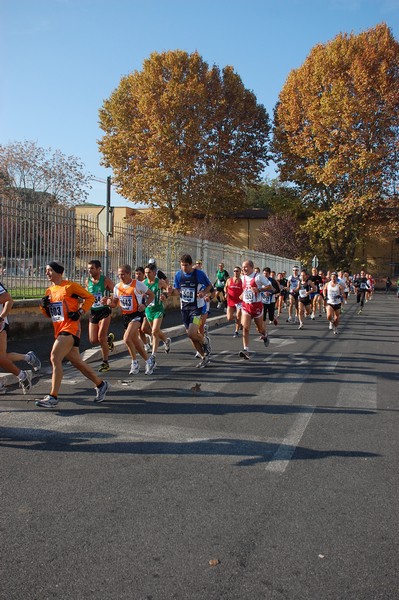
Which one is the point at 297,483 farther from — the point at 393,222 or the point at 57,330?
the point at 393,222

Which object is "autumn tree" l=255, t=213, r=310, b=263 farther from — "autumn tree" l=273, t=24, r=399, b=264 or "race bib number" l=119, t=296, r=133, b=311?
"race bib number" l=119, t=296, r=133, b=311

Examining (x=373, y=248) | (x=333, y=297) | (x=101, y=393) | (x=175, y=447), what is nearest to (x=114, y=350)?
(x=101, y=393)

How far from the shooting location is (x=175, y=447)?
16.0 feet

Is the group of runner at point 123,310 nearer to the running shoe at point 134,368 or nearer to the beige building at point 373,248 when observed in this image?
the running shoe at point 134,368

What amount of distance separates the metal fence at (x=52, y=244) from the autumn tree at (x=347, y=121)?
89.8 feet

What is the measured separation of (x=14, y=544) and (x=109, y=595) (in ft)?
2.61

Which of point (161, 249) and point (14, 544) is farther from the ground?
point (161, 249)

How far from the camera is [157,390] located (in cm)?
729

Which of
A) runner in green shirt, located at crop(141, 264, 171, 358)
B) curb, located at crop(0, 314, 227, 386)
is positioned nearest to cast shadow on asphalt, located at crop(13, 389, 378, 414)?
curb, located at crop(0, 314, 227, 386)

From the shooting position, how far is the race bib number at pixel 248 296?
34.8ft

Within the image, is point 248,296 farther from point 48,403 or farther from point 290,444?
point 290,444

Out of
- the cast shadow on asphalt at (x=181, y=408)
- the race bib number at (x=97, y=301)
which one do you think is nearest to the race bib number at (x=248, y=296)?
the race bib number at (x=97, y=301)

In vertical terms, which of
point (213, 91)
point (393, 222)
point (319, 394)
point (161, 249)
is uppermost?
point (213, 91)

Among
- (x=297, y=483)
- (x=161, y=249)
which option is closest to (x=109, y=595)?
(x=297, y=483)
